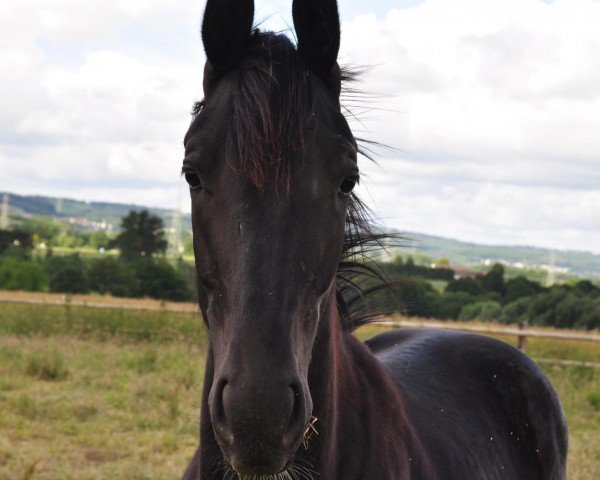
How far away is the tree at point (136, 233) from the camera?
62.7 ft

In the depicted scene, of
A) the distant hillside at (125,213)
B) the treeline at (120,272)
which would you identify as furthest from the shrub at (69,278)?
the distant hillside at (125,213)

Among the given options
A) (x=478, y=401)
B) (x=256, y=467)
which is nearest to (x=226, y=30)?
(x=256, y=467)

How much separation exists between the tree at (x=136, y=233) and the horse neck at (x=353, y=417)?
53.7ft

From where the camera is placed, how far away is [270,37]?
7.12 feet

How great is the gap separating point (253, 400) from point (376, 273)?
134 cm

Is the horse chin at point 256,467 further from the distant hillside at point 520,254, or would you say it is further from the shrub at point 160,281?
the distant hillside at point 520,254

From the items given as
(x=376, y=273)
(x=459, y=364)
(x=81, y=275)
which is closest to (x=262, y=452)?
(x=376, y=273)

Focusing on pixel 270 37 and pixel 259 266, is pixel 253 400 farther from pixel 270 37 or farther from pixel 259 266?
pixel 270 37

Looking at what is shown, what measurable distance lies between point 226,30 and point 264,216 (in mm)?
658

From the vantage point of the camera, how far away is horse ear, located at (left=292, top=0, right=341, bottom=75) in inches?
82.4

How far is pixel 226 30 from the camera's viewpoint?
6.89ft

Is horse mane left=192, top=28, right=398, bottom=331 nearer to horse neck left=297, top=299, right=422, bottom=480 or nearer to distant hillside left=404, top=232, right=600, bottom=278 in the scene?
horse neck left=297, top=299, right=422, bottom=480

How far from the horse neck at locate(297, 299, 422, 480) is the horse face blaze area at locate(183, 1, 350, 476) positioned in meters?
0.22

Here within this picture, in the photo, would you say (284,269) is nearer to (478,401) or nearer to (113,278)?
(478,401)
